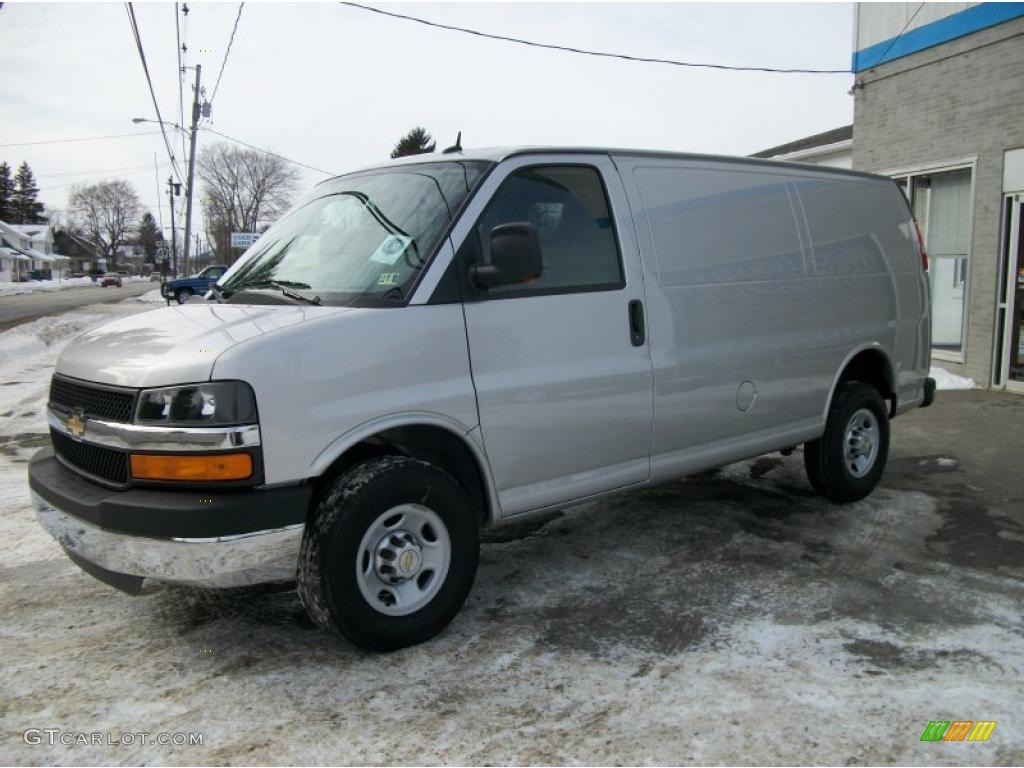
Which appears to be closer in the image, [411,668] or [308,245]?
[411,668]

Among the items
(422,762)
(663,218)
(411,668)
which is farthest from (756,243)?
(422,762)

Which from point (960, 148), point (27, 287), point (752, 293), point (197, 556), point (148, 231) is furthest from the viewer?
point (148, 231)

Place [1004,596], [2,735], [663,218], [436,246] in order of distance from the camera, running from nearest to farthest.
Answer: [2,735] < [436,246] < [1004,596] < [663,218]

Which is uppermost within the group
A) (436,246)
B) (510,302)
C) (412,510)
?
(436,246)

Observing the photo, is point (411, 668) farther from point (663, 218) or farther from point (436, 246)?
point (663, 218)

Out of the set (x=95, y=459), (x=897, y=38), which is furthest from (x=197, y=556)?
(x=897, y=38)

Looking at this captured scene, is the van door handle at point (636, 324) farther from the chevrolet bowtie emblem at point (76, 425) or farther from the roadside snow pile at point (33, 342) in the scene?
the roadside snow pile at point (33, 342)

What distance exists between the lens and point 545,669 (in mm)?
3289

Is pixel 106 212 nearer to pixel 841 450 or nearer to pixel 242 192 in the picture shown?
pixel 242 192

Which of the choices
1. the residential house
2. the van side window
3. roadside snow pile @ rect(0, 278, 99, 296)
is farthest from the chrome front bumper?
the residential house

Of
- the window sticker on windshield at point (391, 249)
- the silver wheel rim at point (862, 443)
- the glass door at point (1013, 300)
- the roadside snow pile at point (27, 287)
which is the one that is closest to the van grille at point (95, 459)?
the window sticker on windshield at point (391, 249)

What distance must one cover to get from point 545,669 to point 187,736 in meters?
1.32

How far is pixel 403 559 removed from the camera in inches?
132

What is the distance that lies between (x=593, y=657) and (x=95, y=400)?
7.33 ft
